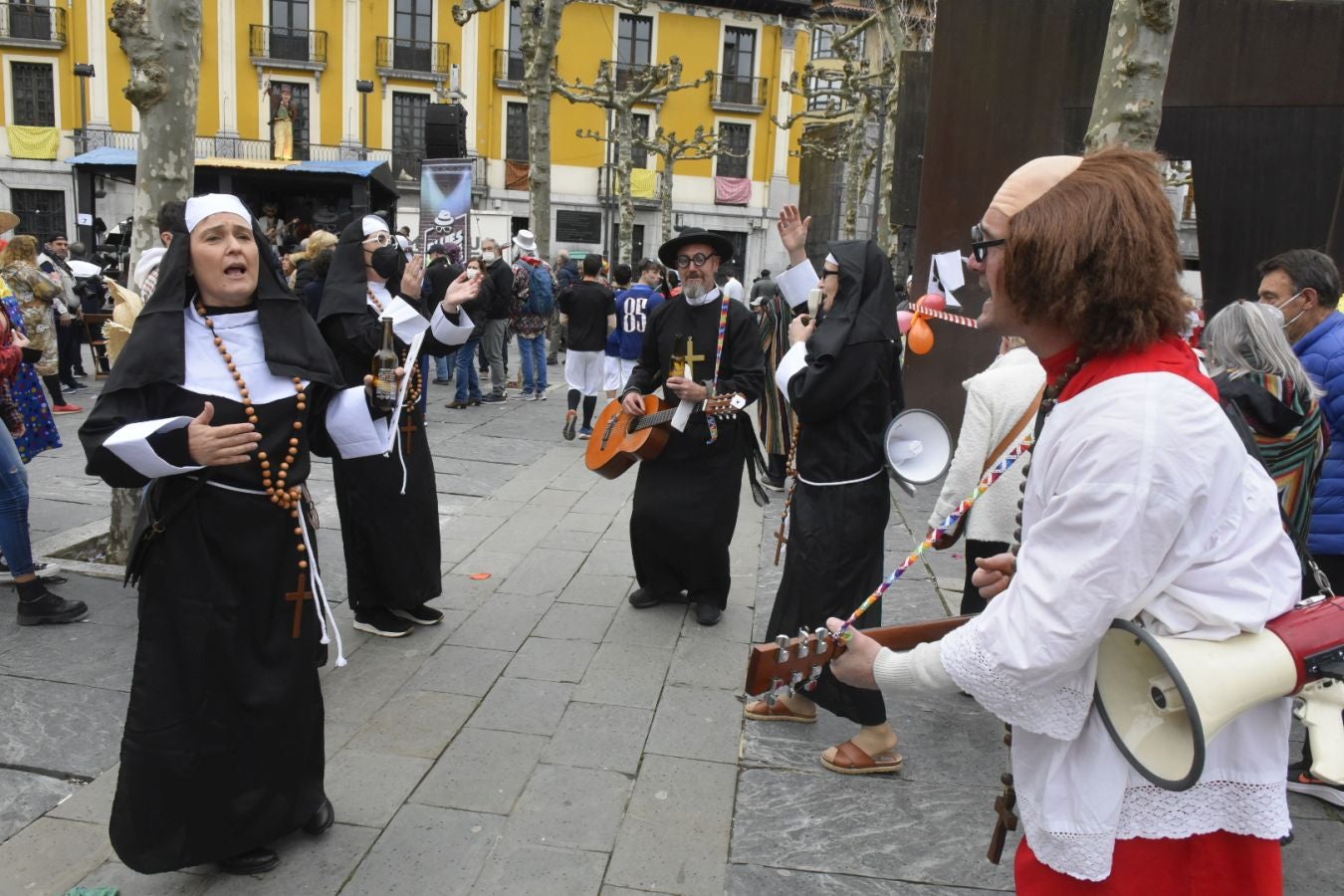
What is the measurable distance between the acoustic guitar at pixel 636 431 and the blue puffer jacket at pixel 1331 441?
8.20ft

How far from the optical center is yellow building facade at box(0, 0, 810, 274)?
112 feet

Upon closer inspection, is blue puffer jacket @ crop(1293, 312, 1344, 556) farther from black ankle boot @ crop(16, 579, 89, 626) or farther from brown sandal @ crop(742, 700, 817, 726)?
black ankle boot @ crop(16, 579, 89, 626)

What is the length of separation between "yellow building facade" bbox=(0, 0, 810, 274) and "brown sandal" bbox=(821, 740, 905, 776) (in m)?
29.7

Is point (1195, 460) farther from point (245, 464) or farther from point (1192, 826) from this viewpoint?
point (245, 464)

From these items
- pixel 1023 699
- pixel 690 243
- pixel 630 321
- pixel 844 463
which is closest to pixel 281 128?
pixel 630 321

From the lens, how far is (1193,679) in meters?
1.37

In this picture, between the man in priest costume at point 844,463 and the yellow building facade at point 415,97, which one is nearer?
the man in priest costume at point 844,463

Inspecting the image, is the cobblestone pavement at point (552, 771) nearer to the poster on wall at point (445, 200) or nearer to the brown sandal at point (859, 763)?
the brown sandal at point (859, 763)

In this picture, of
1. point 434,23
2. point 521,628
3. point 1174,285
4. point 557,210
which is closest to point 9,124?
point 434,23

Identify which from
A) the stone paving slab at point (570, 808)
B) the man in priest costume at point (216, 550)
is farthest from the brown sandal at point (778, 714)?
the man in priest costume at point (216, 550)

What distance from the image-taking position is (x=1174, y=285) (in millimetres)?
1501

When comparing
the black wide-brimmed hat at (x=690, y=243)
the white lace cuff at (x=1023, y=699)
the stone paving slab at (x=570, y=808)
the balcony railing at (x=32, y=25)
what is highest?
the balcony railing at (x=32, y=25)

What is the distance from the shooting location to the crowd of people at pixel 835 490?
4.75 ft

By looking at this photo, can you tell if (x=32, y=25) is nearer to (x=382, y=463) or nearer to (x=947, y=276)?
(x=947, y=276)
